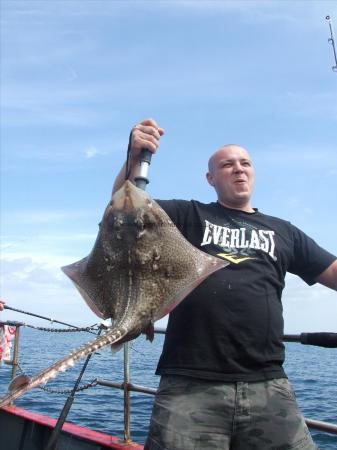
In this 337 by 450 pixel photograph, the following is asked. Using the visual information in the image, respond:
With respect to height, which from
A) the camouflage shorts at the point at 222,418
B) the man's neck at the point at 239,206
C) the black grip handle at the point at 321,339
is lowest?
the camouflage shorts at the point at 222,418

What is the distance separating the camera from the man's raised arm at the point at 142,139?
10.4 ft

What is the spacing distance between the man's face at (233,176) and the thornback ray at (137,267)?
890mm

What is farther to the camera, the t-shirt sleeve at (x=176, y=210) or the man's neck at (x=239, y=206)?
the man's neck at (x=239, y=206)

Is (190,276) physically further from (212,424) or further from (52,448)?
(52,448)

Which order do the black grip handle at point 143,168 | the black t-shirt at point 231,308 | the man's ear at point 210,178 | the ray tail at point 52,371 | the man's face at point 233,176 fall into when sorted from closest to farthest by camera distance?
1. the ray tail at point 52,371
2. the black t-shirt at point 231,308
3. the black grip handle at point 143,168
4. the man's face at point 233,176
5. the man's ear at point 210,178

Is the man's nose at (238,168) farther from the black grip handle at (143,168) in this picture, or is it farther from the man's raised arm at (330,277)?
the man's raised arm at (330,277)

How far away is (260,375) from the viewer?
9.84 feet

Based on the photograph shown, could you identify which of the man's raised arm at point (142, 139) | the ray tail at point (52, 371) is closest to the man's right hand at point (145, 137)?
the man's raised arm at point (142, 139)

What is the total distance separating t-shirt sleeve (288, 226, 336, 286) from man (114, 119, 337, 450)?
0.59 ft

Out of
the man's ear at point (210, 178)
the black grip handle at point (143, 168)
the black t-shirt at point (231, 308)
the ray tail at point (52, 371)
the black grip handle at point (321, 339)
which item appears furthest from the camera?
the man's ear at point (210, 178)

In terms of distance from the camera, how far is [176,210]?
11.5 ft

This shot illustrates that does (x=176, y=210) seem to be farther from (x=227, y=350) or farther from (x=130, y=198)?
(x=227, y=350)

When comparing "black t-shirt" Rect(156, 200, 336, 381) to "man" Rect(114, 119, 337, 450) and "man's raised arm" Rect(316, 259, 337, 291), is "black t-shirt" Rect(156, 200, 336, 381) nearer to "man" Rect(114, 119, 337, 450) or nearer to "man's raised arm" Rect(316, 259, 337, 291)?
"man" Rect(114, 119, 337, 450)

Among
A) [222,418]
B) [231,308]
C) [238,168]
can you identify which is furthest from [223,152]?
[222,418]
